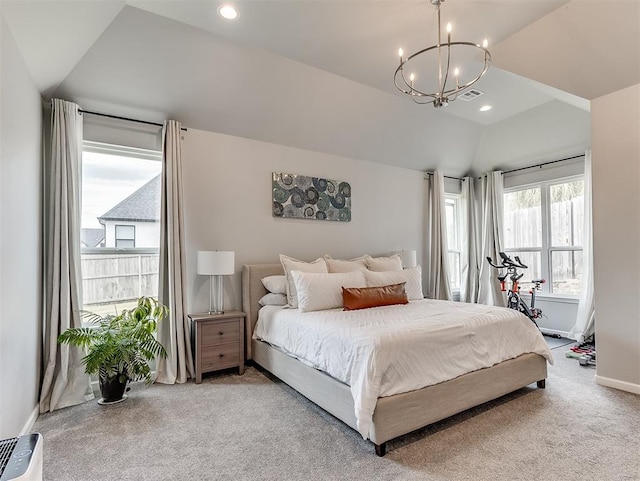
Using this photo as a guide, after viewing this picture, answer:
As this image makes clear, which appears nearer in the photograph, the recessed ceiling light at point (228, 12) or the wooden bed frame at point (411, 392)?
the wooden bed frame at point (411, 392)

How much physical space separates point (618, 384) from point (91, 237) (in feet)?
15.9

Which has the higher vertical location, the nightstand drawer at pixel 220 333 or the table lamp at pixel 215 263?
the table lamp at pixel 215 263

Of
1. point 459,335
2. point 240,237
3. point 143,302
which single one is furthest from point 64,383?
point 459,335

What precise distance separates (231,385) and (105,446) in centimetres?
112

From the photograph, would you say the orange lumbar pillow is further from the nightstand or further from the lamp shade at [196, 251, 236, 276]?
the lamp shade at [196, 251, 236, 276]

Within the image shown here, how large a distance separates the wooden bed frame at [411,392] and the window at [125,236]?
166 centimetres

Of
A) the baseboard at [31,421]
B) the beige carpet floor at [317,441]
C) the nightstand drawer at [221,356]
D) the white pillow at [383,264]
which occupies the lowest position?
the beige carpet floor at [317,441]

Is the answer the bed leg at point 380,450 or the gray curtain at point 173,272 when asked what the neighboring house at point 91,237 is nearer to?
the gray curtain at point 173,272

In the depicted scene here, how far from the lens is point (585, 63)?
281 centimetres

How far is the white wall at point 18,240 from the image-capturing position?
191cm

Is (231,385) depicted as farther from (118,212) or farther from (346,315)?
(118,212)

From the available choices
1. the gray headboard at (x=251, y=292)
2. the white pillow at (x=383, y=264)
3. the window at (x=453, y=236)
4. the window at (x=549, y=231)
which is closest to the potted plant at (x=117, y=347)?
the gray headboard at (x=251, y=292)

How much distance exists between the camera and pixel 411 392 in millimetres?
2104

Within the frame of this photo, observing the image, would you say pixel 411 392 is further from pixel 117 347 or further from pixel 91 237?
pixel 91 237
